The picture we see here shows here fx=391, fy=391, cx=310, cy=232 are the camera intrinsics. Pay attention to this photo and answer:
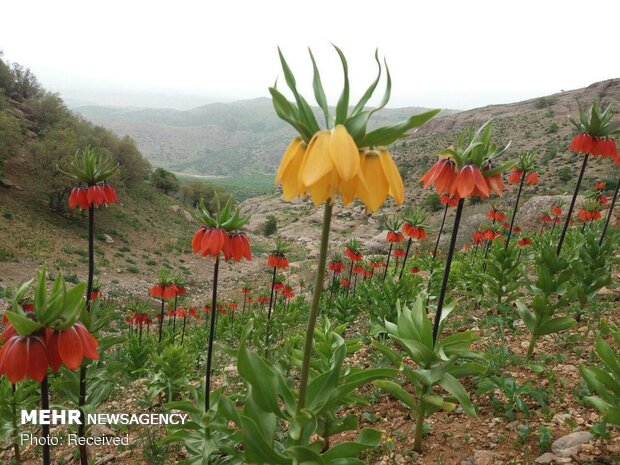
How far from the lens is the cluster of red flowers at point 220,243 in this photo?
9.44 feet

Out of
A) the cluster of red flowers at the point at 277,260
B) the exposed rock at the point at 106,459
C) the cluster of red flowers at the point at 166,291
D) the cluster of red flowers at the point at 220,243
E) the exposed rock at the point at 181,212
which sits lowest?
the exposed rock at the point at 181,212

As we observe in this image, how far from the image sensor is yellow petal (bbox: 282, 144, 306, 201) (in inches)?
60.1

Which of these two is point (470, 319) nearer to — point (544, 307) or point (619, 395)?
Answer: point (544, 307)

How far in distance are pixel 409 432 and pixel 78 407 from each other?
8.61 ft

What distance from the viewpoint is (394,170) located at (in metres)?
1.51

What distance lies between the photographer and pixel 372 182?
1.49 metres

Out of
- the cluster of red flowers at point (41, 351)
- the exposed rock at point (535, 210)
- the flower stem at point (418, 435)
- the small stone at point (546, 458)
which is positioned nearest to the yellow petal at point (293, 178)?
the cluster of red flowers at point (41, 351)

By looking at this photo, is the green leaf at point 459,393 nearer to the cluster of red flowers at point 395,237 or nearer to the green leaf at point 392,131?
the green leaf at point 392,131

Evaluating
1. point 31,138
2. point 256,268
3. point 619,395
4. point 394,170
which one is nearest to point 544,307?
point 619,395

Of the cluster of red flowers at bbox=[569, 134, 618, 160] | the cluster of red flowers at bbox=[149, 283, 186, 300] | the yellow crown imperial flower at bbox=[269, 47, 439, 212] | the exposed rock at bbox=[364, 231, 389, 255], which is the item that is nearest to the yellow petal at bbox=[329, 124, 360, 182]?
the yellow crown imperial flower at bbox=[269, 47, 439, 212]

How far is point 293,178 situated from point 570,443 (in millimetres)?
2477

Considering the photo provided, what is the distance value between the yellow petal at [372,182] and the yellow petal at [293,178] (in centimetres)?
24

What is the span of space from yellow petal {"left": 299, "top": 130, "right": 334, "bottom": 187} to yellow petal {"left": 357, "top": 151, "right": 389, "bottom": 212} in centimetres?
16

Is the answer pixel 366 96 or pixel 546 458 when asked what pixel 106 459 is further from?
pixel 366 96
